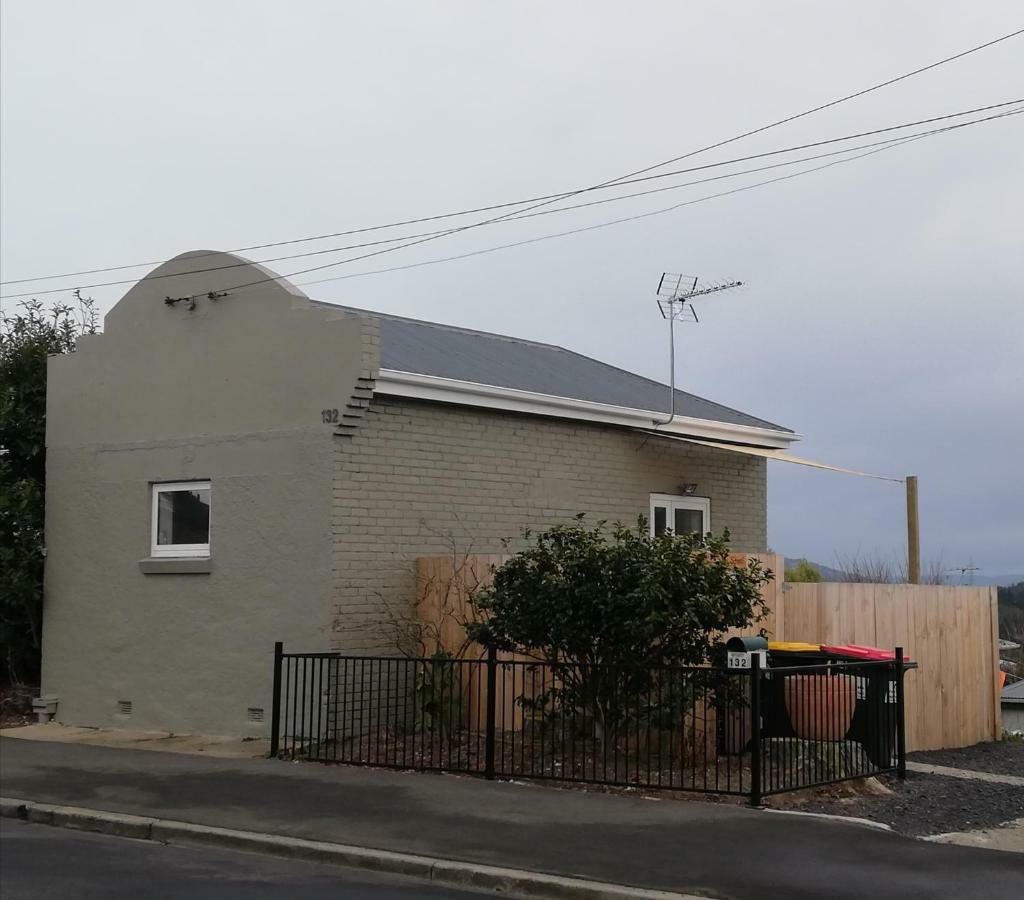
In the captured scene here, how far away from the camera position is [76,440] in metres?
15.8

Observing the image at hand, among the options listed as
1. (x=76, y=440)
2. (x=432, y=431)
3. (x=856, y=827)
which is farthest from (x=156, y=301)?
(x=856, y=827)

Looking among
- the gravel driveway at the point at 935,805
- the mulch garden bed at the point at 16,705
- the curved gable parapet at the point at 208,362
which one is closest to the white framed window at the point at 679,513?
the curved gable parapet at the point at 208,362

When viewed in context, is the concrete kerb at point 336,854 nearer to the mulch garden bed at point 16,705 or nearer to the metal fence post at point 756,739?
the metal fence post at point 756,739

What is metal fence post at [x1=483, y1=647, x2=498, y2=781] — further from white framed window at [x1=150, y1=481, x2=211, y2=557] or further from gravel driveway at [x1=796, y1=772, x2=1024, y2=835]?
white framed window at [x1=150, y1=481, x2=211, y2=557]

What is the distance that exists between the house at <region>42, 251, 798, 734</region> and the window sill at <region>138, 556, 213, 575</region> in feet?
0.09

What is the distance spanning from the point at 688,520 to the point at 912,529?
20.6 ft

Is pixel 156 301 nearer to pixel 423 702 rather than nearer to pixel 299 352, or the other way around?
pixel 299 352

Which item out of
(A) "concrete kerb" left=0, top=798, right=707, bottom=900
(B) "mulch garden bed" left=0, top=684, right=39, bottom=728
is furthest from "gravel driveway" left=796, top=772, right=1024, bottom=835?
(B) "mulch garden bed" left=0, top=684, right=39, bottom=728

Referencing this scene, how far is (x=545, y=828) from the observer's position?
9055 millimetres

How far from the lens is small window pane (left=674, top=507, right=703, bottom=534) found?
1750cm

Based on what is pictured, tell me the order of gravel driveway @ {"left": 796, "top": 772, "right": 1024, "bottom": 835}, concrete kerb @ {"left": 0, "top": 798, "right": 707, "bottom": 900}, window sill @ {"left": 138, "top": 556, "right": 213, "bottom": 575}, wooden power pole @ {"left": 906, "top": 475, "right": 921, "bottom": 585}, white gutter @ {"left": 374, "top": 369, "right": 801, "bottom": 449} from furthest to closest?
1. wooden power pole @ {"left": 906, "top": 475, "right": 921, "bottom": 585}
2. window sill @ {"left": 138, "top": 556, "right": 213, "bottom": 575}
3. white gutter @ {"left": 374, "top": 369, "right": 801, "bottom": 449}
4. gravel driveway @ {"left": 796, "top": 772, "right": 1024, "bottom": 835}
5. concrete kerb @ {"left": 0, "top": 798, "right": 707, "bottom": 900}

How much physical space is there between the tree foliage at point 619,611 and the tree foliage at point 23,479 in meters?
7.20

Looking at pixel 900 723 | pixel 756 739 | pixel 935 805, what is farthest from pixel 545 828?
pixel 900 723

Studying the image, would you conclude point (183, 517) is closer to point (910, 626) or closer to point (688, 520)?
point (688, 520)
